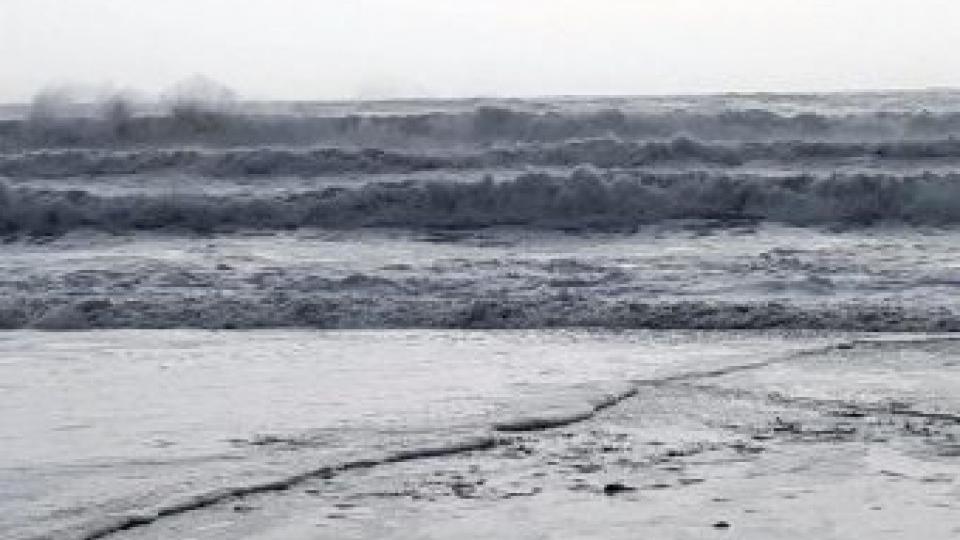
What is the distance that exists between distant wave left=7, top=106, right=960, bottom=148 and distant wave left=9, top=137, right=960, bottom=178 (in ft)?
4.51

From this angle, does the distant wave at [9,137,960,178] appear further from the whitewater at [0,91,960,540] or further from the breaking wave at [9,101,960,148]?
the breaking wave at [9,101,960,148]

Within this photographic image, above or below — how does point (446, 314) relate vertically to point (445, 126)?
below

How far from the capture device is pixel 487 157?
810 inches

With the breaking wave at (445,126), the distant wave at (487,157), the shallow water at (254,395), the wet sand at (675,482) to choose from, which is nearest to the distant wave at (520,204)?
the distant wave at (487,157)

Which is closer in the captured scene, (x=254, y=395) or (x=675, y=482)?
(x=675, y=482)

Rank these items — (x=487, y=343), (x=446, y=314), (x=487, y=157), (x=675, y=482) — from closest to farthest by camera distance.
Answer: (x=675, y=482) → (x=487, y=343) → (x=446, y=314) → (x=487, y=157)

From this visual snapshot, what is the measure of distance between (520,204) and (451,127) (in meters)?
7.01

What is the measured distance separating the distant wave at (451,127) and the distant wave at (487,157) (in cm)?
138

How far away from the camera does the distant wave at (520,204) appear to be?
1558cm

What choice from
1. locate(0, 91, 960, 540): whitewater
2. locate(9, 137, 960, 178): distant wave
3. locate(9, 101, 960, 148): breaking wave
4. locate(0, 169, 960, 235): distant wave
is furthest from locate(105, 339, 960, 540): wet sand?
locate(9, 101, 960, 148): breaking wave

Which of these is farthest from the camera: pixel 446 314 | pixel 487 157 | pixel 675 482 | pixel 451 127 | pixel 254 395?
pixel 451 127

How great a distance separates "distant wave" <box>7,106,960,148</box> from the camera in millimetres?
22250

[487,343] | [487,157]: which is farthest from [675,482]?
[487,157]

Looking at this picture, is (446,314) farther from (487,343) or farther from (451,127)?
(451,127)
